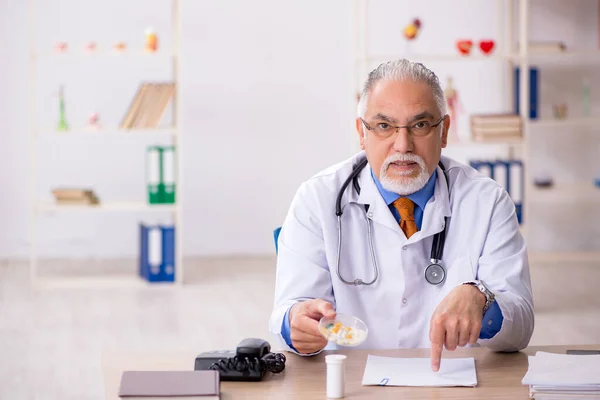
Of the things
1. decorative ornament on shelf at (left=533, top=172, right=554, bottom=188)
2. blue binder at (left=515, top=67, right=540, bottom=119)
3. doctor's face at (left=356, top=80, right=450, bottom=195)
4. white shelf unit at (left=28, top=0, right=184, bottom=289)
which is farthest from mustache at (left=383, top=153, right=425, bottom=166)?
decorative ornament on shelf at (left=533, top=172, right=554, bottom=188)

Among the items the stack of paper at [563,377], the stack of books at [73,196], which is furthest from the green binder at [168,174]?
the stack of paper at [563,377]

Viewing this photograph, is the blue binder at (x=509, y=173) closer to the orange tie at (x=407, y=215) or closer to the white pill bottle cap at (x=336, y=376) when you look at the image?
the orange tie at (x=407, y=215)

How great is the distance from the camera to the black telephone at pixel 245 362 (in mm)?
1771

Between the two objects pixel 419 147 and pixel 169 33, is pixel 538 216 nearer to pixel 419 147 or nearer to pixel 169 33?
pixel 169 33

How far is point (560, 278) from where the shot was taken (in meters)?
5.89

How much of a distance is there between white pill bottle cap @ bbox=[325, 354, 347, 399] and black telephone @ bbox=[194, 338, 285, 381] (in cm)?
16

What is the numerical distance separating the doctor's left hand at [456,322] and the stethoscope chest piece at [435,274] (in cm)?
30

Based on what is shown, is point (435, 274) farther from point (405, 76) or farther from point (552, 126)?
point (552, 126)

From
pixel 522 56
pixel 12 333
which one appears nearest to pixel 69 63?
pixel 12 333

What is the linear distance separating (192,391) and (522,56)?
4.74m

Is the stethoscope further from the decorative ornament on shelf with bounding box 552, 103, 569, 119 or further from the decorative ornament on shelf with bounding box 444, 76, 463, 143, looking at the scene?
the decorative ornament on shelf with bounding box 552, 103, 569, 119

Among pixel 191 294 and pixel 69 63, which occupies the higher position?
pixel 69 63

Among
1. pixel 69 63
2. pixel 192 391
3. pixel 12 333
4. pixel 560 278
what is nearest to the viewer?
pixel 192 391

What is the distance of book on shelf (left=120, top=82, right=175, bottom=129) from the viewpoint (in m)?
5.76
